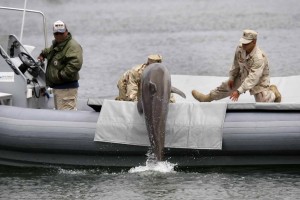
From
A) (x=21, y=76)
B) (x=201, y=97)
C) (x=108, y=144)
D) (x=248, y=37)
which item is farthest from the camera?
(x=201, y=97)

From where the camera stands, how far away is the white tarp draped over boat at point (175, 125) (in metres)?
12.7

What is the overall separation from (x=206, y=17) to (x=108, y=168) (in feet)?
78.7

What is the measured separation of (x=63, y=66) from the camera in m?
13.7

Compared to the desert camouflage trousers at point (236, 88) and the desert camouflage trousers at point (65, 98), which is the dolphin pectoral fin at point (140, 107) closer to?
the desert camouflage trousers at point (65, 98)

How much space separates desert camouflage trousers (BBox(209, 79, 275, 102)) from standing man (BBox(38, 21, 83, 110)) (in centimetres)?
189

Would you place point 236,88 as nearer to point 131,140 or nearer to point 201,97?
point 201,97

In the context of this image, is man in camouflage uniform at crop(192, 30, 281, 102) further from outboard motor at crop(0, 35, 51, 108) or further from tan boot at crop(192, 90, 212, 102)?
outboard motor at crop(0, 35, 51, 108)

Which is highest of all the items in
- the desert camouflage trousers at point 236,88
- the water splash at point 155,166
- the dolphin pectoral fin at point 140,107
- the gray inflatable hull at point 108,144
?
the desert camouflage trousers at point 236,88

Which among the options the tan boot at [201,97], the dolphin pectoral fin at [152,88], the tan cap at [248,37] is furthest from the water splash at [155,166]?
the tan boot at [201,97]

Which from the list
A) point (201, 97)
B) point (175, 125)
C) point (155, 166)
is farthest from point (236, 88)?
point (155, 166)

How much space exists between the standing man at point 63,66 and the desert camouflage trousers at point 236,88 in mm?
1890

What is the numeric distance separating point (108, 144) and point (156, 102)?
2.55 ft

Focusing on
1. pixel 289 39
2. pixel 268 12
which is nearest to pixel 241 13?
pixel 268 12

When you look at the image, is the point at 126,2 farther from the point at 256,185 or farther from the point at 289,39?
the point at 256,185
